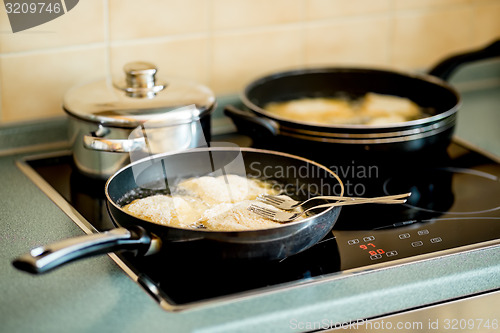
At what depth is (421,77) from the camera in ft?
4.03

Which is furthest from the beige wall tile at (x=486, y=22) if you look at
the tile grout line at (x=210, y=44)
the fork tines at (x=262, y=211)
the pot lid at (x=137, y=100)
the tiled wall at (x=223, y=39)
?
the fork tines at (x=262, y=211)

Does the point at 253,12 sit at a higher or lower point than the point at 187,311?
higher

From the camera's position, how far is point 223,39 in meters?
1.25

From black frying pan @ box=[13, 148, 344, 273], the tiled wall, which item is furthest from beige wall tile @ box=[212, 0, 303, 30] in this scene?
black frying pan @ box=[13, 148, 344, 273]

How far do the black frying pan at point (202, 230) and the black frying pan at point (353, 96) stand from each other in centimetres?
8

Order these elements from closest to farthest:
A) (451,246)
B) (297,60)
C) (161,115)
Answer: (451,246), (161,115), (297,60)

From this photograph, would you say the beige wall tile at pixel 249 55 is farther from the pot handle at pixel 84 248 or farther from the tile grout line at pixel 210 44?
the pot handle at pixel 84 248

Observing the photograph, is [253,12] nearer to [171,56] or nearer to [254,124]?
[171,56]

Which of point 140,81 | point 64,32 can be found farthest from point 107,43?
point 140,81

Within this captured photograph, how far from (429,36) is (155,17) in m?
0.65

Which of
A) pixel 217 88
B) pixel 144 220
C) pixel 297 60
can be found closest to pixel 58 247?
pixel 144 220

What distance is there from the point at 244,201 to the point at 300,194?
0.10m

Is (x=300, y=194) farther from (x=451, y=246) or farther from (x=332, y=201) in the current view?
(x=451, y=246)

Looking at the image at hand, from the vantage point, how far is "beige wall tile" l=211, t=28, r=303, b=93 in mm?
1265
